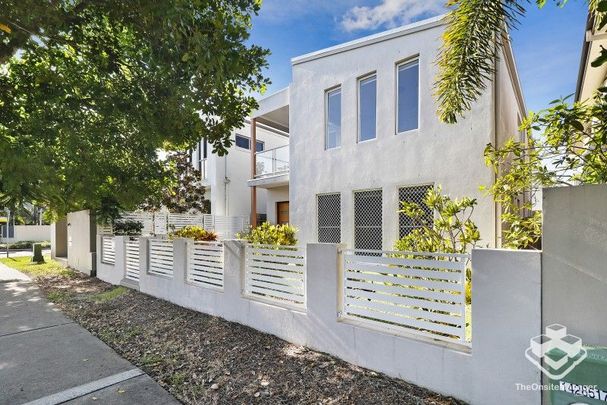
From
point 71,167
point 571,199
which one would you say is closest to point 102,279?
point 71,167

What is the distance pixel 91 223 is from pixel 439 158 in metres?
11.4

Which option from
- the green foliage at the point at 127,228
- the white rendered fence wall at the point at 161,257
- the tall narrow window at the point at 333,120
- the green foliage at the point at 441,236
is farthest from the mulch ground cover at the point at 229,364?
the tall narrow window at the point at 333,120

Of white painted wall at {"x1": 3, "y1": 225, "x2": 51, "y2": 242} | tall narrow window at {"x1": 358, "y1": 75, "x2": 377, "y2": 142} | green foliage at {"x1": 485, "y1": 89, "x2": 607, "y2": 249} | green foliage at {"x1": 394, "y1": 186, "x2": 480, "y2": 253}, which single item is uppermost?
tall narrow window at {"x1": 358, "y1": 75, "x2": 377, "y2": 142}

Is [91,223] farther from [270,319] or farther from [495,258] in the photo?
[495,258]

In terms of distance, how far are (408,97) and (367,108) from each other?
4.01ft

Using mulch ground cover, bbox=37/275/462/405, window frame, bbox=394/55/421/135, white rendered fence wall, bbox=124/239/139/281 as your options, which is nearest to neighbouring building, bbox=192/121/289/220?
white rendered fence wall, bbox=124/239/139/281

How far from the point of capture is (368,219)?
920cm

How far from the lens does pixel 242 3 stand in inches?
217

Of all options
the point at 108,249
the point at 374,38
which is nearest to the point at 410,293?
the point at 374,38

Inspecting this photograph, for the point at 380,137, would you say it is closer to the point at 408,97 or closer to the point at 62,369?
the point at 408,97

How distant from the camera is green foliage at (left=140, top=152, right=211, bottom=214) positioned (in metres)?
16.8

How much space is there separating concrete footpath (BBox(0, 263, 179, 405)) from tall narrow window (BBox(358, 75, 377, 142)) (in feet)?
24.7

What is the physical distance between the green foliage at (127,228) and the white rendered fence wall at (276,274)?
25.8 ft

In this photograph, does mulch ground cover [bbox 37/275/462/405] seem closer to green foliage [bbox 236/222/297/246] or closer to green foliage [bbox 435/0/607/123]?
green foliage [bbox 236/222/297/246]
